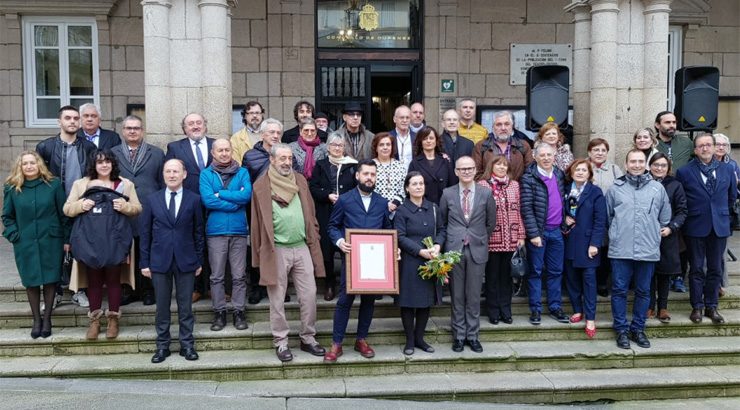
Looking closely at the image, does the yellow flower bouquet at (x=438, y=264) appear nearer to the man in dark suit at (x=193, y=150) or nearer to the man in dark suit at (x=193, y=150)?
the man in dark suit at (x=193, y=150)

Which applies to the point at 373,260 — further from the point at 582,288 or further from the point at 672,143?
the point at 672,143

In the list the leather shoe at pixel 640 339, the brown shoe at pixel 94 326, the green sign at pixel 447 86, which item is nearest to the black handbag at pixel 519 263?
the leather shoe at pixel 640 339

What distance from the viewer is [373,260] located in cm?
572

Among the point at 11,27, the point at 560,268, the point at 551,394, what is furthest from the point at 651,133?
the point at 11,27

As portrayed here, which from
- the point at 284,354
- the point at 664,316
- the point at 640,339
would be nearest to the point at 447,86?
the point at 664,316

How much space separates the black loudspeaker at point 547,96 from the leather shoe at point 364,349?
336cm

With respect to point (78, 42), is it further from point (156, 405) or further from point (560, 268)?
point (560, 268)

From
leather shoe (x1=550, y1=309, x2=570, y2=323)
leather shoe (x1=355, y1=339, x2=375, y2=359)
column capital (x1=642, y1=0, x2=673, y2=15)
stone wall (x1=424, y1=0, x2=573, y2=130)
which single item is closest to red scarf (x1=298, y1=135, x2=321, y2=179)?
leather shoe (x1=355, y1=339, x2=375, y2=359)

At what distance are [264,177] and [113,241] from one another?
1.46 metres

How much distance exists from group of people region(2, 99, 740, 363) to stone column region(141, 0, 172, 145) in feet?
1.86

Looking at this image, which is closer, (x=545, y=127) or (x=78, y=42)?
(x=545, y=127)

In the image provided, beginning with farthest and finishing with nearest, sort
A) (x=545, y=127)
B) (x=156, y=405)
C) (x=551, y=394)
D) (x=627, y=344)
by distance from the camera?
1. (x=545, y=127)
2. (x=627, y=344)
3. (x=551, y=394)
4. (x=156, y=405)

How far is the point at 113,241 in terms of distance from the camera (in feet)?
19.1

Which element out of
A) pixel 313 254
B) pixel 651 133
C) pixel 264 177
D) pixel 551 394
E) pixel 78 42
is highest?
pixel 78 42
